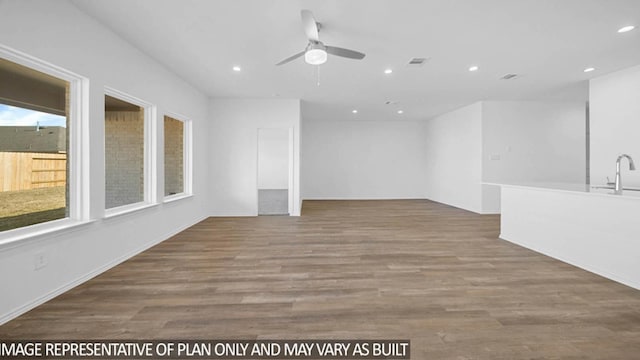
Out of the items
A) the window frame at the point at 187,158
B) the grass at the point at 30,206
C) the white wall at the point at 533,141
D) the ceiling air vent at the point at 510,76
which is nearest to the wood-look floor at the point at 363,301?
the grass at the point at 30,206

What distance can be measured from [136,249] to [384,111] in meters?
6.63

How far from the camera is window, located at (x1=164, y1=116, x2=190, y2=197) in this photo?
455 cm

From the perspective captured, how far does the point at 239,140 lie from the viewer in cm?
605

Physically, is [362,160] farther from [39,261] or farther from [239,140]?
[39,261]

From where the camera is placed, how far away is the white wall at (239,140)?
6.03 meters

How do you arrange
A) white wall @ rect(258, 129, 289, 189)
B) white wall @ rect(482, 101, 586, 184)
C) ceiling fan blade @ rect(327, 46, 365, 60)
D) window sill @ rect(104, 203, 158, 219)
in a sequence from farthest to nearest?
white wall @ rect(258, 129, 289, 189) < white wall @ rect(482, 101, 586, 184) < window sill @ rect(104, 203, 158, 219) < ceiling fan blade @ rect(327, 46, 365, 60)

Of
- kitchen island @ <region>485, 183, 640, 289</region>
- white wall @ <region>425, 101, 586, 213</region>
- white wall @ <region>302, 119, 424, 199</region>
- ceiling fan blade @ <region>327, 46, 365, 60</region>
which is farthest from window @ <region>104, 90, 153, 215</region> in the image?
white wall @ <region>425, 101, 586, 213</region>

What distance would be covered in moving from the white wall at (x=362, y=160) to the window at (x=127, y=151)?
5.69m

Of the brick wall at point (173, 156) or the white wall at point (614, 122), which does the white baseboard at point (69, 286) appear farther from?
the white wall at point (614, 122)

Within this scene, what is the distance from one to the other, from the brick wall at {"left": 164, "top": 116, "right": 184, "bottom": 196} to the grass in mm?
1887

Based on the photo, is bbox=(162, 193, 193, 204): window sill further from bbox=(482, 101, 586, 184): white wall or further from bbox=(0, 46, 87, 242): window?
bbox=(482, 101, 586, 184): white wall

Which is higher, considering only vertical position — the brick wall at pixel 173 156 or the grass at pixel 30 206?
the brick wall at pixel 173 156

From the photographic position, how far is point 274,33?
3.10 metres

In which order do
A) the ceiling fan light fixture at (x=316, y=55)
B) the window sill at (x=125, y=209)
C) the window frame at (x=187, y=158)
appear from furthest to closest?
the window frame at (x=187, y=158) < the window sill at (x=125, y=209) < the ceiling fan light fixture at (x=316, y=55)
